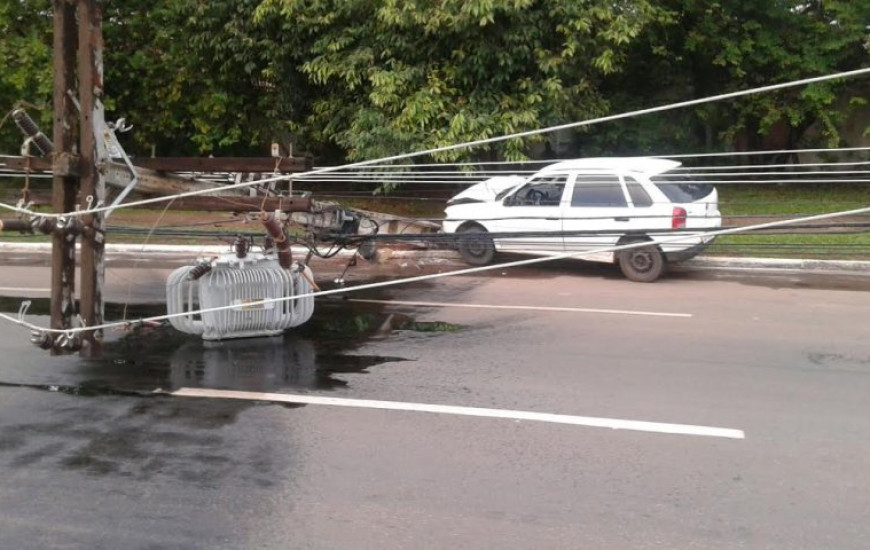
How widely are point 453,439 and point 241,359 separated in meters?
2.93

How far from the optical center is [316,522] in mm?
4734

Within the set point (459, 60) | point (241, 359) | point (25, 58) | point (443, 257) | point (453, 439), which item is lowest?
point (453, 439)

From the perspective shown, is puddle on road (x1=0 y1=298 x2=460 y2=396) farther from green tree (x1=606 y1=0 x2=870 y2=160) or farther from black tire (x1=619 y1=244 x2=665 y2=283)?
green tree (x1=606 y1=0 x2=870 y2=160)

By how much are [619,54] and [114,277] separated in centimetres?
1014

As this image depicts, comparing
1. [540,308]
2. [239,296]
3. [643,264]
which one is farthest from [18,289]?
[643,264]

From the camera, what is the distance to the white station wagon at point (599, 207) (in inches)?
499

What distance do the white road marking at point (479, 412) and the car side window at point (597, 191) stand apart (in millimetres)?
7166

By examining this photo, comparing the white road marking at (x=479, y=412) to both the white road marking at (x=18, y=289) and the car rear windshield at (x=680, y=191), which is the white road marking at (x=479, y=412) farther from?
the car rear windshield at (x=680, y=191)

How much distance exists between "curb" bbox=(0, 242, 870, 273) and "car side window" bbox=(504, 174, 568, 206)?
5.52 feet

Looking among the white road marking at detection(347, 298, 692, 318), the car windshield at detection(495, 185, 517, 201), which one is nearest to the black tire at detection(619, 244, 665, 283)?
the car windshield at detection(495, 185, 517, 201)

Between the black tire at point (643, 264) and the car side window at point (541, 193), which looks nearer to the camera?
the black tire at point (643, 264)

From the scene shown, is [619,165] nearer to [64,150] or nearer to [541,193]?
[541,193]

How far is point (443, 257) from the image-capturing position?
15.3 metres

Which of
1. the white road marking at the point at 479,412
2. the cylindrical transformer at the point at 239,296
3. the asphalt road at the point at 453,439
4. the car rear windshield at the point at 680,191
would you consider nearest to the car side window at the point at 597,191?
the car rear windshield at the point at 680,191
